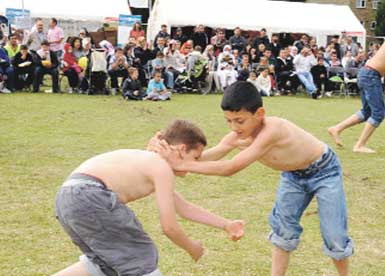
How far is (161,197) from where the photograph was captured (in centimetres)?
297

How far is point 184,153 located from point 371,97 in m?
5.72

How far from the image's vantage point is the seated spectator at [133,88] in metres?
15.3

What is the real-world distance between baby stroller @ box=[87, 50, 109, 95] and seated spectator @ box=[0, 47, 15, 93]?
5.87 feet

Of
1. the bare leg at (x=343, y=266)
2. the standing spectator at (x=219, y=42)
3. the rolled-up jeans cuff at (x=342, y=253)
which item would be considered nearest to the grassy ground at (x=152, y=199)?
the bare leg at (x=343, y=266)

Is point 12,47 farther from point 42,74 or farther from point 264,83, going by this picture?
point 264,83

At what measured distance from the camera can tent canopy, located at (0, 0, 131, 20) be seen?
2294cm

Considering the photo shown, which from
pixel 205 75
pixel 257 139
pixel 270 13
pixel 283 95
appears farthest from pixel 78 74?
pixel 257 139

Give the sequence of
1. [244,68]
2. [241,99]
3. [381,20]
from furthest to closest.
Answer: [381,20], [244,68], [241,99]

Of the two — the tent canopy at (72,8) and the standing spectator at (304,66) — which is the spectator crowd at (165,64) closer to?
the standing spectator at (304,66)

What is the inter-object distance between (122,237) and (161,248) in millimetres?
1771

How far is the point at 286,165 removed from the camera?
3.73 metres

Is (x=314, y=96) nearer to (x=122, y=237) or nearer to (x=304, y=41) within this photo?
(x=304, y=41)

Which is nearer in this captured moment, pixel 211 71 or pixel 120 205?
pixel 120 205

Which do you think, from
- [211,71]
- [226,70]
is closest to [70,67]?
[211,71]
